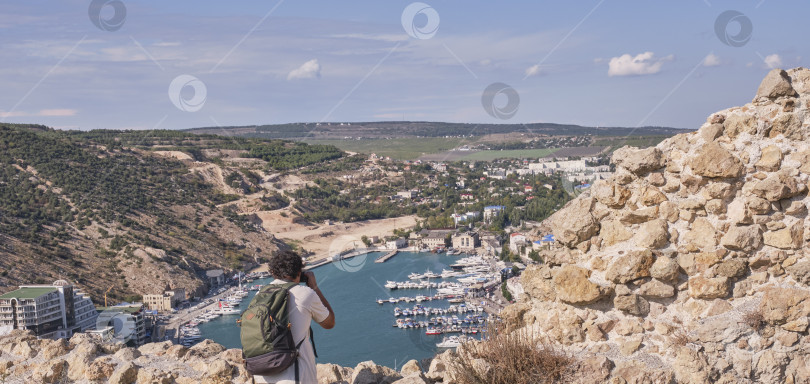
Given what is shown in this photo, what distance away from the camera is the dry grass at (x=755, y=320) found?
2854 millimetres

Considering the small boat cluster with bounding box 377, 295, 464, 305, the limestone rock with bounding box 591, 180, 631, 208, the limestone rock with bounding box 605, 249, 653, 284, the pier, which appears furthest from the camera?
the pier

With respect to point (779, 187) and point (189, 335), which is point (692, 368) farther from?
point (189, 335)

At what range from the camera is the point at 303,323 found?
248 cm

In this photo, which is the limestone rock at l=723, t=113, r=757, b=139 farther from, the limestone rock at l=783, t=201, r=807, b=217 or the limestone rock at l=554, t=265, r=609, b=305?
the limestone rock at l=554, t=265, r=609, b=305

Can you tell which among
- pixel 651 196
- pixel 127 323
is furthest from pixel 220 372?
pixel 127 323

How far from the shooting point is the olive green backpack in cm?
243

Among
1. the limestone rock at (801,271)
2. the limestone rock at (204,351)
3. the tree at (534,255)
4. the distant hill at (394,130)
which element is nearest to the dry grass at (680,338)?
the limestone rock at (801,271)

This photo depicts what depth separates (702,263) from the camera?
301 centimetres

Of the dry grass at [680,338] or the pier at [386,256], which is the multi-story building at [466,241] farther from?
the dry grass at [680,338]

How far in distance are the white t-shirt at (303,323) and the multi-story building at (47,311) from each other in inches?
895

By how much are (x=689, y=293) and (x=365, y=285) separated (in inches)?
1426

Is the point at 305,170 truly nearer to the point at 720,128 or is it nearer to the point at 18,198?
the point at 18,198

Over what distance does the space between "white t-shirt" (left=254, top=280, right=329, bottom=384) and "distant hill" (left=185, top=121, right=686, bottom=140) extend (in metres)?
135

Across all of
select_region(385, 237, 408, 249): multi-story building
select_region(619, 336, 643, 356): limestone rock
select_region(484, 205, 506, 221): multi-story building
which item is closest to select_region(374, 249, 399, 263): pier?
select_region(385, 237, 408, 249): multi-story building
